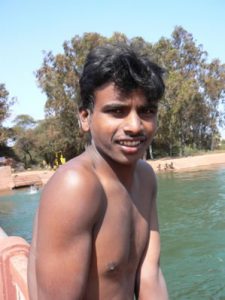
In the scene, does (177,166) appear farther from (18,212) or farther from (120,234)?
(120,234)

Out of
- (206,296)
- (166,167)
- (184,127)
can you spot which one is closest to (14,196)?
(166,167)

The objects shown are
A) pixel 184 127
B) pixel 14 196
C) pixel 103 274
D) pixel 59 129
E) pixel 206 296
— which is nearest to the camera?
pixel 103 274

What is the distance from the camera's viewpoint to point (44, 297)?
4.89ft

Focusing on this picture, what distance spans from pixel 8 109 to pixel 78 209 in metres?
33.2

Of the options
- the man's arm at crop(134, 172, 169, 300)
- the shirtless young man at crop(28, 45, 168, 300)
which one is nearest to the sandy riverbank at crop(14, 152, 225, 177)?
the man's arm at crop(134, 172, 169, 300)

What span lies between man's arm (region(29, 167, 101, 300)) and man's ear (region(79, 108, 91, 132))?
12.2 inches

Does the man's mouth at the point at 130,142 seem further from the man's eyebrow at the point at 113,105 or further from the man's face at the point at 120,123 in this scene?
the man's eyebrow at the point at 113,105

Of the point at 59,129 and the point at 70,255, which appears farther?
the point at 59,129

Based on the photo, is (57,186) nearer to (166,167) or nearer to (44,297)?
(44,297)

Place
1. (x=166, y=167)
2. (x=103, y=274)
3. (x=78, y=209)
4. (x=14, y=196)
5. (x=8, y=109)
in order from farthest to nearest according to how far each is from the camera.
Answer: (x=8, y=109) → (x=166, y=167) → (x=14, y=196) → (x=103, y=274) → (x=78, y=209)

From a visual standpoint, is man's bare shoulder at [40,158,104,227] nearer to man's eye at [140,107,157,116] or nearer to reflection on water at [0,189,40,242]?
man's eye at [140,107,157,116]

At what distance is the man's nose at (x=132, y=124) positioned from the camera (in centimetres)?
165

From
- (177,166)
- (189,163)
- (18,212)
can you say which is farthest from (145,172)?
(189,163)

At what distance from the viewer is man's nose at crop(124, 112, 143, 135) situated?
1648 mm
